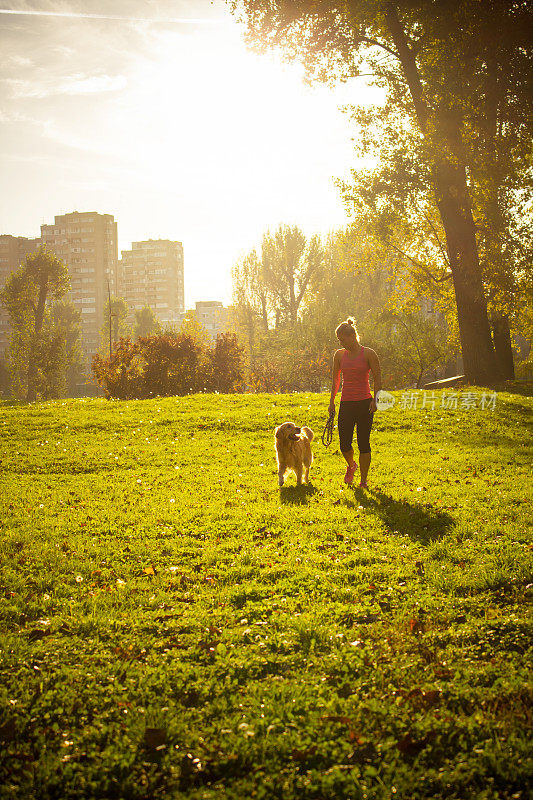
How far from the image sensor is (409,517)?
24.0 ft

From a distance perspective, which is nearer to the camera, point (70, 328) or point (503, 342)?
point (503, 342)

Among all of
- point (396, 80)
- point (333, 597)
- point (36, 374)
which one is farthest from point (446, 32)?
point (36, 374)

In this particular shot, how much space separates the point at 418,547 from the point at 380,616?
70.2 inches

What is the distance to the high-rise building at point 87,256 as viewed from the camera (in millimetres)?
142875

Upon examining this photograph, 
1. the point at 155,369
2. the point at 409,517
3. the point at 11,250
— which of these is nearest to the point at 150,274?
the point at 11,250

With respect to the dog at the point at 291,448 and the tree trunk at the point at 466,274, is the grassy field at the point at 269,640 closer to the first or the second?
the dog at the point at 291,448

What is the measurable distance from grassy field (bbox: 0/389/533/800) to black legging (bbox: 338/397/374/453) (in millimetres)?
789

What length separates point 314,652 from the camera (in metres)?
4.11

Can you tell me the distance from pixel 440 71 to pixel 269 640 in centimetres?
1803

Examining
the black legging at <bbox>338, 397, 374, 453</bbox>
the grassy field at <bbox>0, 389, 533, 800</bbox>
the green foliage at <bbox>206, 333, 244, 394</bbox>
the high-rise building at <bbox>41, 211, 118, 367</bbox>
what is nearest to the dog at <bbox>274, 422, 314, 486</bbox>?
the grassy field at <bbox>0, 389, 533, 800</bbox>

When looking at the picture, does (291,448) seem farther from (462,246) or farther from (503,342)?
(503,342)

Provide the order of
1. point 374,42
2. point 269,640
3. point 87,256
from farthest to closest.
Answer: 1. point 87,256
2. point 374,42
3. point 269,640

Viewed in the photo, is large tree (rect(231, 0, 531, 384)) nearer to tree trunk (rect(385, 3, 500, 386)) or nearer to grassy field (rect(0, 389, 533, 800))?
tree trunk (rect(385, 3, 500, 386))

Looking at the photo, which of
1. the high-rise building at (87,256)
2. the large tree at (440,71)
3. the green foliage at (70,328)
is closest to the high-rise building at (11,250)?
the high-rise building at (87,256)
